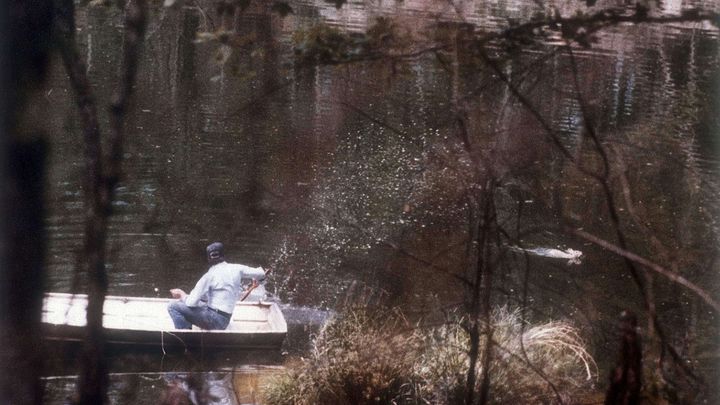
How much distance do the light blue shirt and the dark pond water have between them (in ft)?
2.86

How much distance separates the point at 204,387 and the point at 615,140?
2118 millimetres

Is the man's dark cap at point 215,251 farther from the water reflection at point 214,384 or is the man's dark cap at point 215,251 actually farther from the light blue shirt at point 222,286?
the water reflection at point 214,384

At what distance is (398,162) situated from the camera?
1142 centimetres

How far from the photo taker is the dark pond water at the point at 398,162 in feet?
10.9

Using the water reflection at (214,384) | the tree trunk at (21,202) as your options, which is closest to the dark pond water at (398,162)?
the tree trunk at (21,202)

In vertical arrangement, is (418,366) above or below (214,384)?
above

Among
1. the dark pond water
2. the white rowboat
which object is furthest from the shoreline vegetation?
the white rowboat

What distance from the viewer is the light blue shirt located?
8984 millimetres

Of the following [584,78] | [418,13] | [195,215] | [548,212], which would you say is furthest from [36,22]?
[195,215]

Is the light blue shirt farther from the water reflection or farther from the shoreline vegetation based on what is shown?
the shoreline vegetation

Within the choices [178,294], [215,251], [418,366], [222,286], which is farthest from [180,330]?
[418,366]

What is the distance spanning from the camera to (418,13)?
10.8 feet

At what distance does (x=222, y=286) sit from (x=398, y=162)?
3.23m

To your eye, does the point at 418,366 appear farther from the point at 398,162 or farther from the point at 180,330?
the point at 398,162
